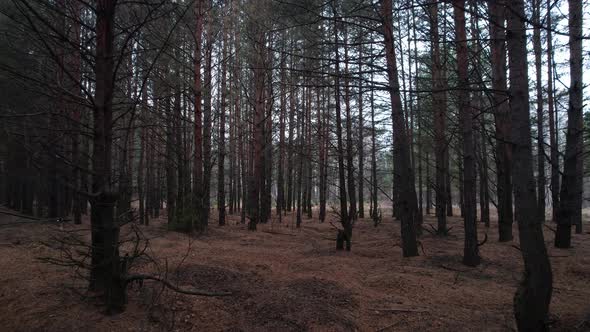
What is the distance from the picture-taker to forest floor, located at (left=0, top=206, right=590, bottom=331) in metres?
3.63

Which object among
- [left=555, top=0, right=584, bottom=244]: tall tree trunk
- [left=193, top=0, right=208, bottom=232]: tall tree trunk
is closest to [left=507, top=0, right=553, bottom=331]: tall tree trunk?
[left=555, top=0, right=584, bottom=244]: tall tree trunk

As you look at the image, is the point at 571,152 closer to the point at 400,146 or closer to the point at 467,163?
the point at 467,163

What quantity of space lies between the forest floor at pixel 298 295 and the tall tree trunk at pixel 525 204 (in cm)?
60

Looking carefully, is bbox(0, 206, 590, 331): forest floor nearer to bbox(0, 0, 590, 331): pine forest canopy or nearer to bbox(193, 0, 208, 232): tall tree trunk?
bbox(0, 0, 590, 331): pine forest canopy

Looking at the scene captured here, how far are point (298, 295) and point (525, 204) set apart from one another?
2.71 metres

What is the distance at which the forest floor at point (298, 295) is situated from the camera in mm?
3635

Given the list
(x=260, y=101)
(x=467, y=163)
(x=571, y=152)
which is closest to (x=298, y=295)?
(x=467, y=163)

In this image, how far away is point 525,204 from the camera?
332 cm

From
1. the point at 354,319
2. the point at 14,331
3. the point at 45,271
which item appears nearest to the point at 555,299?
the point at 354,319

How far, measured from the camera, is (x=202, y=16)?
39.2 ft

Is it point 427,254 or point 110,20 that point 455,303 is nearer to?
point 427,254

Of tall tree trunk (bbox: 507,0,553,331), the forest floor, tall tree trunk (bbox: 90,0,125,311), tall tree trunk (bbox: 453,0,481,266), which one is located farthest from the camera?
tall tree trunk (bbox: 453,0,481,266)

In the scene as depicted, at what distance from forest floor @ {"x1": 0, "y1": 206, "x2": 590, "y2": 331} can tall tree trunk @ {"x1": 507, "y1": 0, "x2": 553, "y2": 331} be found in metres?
0.60

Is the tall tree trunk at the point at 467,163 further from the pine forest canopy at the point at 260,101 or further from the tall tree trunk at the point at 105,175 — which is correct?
the tall tree trunk at the point at 105,175
